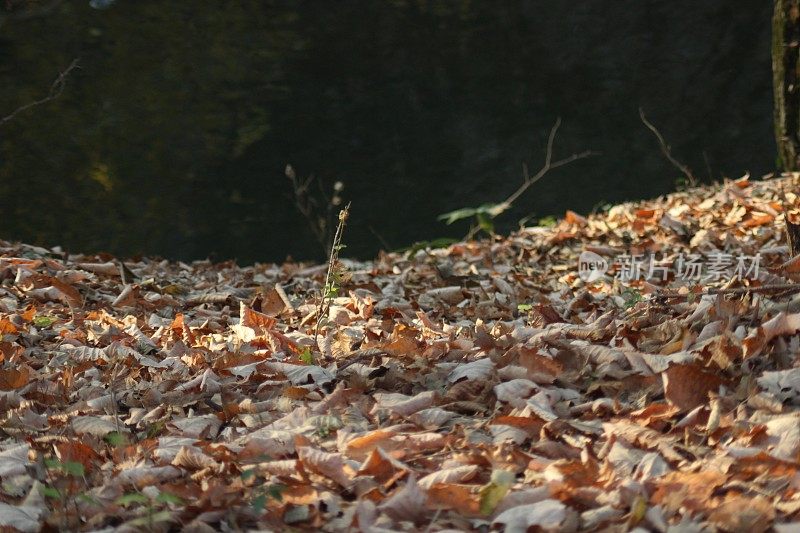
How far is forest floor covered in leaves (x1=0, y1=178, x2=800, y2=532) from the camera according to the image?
1.58 metres

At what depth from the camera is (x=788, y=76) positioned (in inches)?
214

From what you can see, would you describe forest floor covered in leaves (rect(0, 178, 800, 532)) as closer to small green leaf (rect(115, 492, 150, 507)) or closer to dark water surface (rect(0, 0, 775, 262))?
small green leaf (rect(115, 492, 150, 507))

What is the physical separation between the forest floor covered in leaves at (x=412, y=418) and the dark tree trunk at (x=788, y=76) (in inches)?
104

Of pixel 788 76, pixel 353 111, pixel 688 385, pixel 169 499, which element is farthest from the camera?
pixel 353 111

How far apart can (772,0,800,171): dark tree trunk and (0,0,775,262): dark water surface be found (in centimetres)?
386

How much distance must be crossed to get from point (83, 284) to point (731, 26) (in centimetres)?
803

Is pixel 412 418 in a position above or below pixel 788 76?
below

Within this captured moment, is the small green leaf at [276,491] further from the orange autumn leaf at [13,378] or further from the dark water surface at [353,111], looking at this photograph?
the dark water surface at [353,111]

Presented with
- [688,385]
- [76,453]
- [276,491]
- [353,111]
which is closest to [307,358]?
[76,453]

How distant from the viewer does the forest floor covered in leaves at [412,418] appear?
5.20 feet

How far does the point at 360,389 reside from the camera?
2.27 m

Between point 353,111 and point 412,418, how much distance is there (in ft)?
24.5

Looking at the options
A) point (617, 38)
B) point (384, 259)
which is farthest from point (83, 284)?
point (617, 38)

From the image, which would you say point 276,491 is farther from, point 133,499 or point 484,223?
point 484,223
